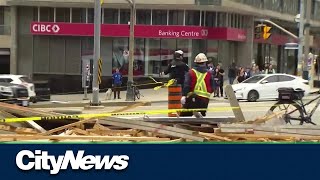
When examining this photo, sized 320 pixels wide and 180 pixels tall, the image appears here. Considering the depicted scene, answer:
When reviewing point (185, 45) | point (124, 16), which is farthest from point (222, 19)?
point (124, 16)

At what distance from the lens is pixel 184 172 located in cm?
442

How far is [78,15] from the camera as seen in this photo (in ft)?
122

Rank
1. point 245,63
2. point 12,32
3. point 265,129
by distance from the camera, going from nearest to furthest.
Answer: point 265,129 → point 12,32 → point 245,63

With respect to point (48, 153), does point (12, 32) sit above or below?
above

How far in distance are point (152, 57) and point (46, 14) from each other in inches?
305

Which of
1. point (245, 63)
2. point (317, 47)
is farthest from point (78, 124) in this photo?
point (317, 47)

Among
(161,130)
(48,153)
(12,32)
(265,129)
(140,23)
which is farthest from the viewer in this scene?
(12,32)

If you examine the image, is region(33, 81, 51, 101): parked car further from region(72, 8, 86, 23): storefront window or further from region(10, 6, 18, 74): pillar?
region(10, 6, 18, 74): pillar

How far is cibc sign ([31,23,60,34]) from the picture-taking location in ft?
121

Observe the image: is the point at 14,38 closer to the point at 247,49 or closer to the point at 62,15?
the point at 62,15

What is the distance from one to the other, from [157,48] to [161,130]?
31685 mm

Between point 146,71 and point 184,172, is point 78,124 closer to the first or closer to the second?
point 184,172

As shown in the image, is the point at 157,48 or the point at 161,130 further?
the point at 157,48

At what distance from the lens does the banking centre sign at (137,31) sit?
35.8m
